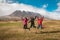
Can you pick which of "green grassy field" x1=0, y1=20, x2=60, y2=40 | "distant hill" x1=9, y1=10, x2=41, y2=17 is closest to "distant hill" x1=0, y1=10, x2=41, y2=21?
"distant hill" x1=9, y1=10, x2=41, y2=17

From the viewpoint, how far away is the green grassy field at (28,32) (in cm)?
562

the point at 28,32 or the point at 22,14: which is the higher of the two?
the point at 22,14

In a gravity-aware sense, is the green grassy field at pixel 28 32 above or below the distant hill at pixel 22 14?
below

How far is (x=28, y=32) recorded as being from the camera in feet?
19.3

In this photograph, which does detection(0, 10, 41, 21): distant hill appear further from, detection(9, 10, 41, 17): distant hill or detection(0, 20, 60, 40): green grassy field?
detection(0, 20, 60, 40): green grassy field

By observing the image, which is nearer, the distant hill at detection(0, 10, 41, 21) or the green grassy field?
the green grassy field

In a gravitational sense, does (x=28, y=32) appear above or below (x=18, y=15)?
below

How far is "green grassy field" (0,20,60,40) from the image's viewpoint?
18.4 feet

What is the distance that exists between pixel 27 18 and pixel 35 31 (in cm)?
50

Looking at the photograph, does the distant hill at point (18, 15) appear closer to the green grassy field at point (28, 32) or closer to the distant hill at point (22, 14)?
the distant hill at point (22, 14)

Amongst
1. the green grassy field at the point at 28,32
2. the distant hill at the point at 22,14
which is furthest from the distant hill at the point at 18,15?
the green grassy field at the point at 28,32

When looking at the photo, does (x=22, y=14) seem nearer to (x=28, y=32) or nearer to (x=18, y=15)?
(x=18, y=15)

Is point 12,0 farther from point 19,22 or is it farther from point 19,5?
point 19,22

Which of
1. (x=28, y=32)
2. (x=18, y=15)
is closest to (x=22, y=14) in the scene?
(x=18, y=15)
